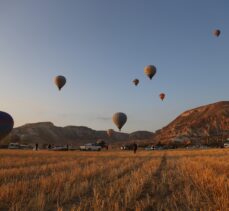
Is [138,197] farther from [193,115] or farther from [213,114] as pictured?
[193,115]

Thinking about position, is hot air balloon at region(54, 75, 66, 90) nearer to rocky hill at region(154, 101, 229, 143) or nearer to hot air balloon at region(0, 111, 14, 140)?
hot air balloon at region(0, 111, 14, 140)

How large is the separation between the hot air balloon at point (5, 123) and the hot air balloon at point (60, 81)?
1851 cm

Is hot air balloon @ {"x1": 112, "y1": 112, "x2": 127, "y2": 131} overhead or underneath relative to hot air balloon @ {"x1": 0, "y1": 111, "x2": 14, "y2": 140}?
overhead

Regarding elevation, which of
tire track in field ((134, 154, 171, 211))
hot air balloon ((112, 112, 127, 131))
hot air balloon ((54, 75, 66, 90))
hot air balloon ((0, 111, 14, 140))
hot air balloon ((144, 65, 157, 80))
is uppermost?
hot air balloon ((144, 65, 157, 80))

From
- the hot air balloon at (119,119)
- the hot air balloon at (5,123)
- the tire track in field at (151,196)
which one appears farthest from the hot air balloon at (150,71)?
the tire track in field at (151,196)

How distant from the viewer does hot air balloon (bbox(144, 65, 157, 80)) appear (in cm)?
5772

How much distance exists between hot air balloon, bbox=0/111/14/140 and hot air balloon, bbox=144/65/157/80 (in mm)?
→ 28523

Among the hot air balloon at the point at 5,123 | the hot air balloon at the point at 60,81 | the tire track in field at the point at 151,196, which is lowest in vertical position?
the tire track in field at the point at 151,196

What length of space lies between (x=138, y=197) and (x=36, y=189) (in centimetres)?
329

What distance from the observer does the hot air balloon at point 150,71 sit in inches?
2272

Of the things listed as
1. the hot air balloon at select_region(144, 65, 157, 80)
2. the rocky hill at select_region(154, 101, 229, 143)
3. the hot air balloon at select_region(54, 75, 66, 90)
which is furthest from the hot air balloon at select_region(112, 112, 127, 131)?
the rocky hill at select_region(154, 101, 229, 143)

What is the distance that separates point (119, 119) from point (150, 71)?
1413 centimetres

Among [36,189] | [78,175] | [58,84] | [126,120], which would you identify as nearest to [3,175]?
[78,175]

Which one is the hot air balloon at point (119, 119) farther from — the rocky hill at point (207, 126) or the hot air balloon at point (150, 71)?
the rocky hill at point (207, 126)
